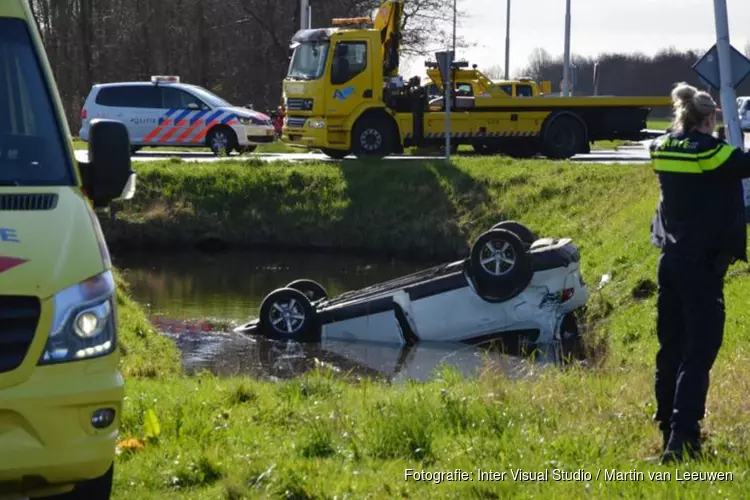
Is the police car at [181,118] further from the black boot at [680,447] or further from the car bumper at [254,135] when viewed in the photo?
the black boot at [680,447]

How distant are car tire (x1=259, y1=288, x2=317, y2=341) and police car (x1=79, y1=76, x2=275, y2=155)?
1345 centimetres

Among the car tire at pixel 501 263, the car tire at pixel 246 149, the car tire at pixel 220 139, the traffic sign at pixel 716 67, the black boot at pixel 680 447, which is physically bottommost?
the car tire at pixel 501 263

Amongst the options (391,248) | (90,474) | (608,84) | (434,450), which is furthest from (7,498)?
(608,84)

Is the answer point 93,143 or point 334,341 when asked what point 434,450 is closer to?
point 93,143

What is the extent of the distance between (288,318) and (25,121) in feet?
32.1

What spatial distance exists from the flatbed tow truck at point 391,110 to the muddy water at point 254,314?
3.88 metres

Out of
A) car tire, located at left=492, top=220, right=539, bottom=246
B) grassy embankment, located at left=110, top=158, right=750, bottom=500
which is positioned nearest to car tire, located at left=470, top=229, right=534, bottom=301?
car tire, located at left=492, top=220, right=539, bottom=246

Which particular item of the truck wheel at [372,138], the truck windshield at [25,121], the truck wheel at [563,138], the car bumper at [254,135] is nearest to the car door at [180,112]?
the car bumper at [254,135]

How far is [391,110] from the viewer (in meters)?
26.2

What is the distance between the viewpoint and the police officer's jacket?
5.96 m

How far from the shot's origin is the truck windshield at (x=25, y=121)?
5.51 m

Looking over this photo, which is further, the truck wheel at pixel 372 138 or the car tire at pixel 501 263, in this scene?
the truck wheel at pixel 372 138

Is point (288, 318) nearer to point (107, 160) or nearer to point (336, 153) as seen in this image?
point (107, 160)

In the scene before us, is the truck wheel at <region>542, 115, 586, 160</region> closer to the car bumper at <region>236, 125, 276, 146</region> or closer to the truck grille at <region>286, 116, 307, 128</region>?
the truck grille at <region>286, 116, 307, 128</region>
